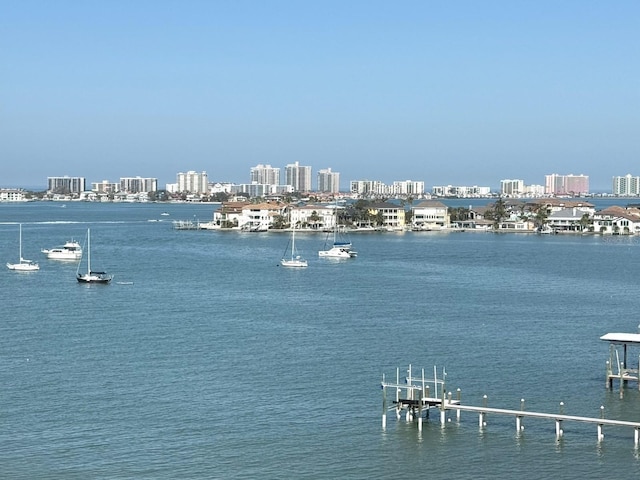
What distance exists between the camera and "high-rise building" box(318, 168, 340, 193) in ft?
531

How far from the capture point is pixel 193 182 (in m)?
156

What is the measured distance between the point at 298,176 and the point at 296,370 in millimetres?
147303

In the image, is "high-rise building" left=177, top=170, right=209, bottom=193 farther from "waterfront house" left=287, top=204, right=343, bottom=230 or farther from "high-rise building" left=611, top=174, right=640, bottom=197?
"waterfront house" left=287, top=204, right=343, bottom=230

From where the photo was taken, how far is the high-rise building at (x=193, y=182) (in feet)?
511

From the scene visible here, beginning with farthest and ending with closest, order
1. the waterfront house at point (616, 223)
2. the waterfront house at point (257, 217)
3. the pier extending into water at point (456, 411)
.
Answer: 1. the waterfront house at point (257, 217)
2. the waterfront house at point (616, 223)
3. the pier extending into water at point (456, 411)

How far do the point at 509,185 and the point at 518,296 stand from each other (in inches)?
5469

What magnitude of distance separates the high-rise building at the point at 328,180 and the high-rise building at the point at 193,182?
60.5 ft

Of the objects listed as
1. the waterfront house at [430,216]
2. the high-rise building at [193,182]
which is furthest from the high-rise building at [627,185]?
the waterfront house at [430,216]

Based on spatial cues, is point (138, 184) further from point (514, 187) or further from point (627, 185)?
point (627, 185)

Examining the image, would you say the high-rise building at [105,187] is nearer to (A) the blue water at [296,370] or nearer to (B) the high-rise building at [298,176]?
(B) the high-rise building at [298,176]

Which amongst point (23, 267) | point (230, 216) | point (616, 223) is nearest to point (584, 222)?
point (616, 223)

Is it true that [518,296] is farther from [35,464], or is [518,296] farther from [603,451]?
[35,464]

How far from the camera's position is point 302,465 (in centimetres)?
1059

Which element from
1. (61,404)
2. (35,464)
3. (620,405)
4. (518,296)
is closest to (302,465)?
(35,464)
